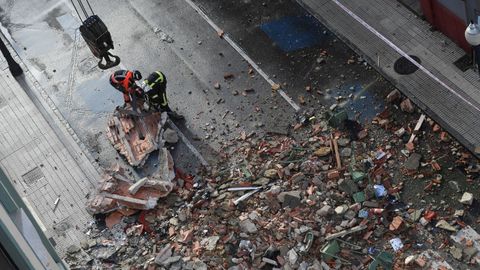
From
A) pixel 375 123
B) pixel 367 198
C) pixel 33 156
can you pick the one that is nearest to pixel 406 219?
pixel 367 198

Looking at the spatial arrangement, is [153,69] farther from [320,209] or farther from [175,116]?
[320,209]

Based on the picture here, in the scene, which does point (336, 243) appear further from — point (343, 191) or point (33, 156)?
point (33, 156)

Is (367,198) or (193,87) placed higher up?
(193,87)

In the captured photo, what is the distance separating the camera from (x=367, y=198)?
53.4ft

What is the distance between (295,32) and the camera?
20297 mm

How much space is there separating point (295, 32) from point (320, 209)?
19.9ft

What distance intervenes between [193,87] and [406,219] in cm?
706

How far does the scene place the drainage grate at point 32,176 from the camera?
61.6 ft

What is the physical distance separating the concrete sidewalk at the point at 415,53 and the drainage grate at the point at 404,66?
0.34 ft

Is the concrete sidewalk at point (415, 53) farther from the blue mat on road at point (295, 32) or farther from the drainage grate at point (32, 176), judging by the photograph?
the drainage grate at point (32, 176)

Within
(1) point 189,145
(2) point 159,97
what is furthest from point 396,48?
(2) point 159,97

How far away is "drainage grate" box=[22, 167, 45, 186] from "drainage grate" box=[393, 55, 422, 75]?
955cm

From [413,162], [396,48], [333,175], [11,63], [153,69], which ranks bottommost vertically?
[413,162]

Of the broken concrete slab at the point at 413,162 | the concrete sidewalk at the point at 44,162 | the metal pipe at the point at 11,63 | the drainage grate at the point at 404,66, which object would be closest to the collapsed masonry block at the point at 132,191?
the concrete sidewalk at the point at 44,162
